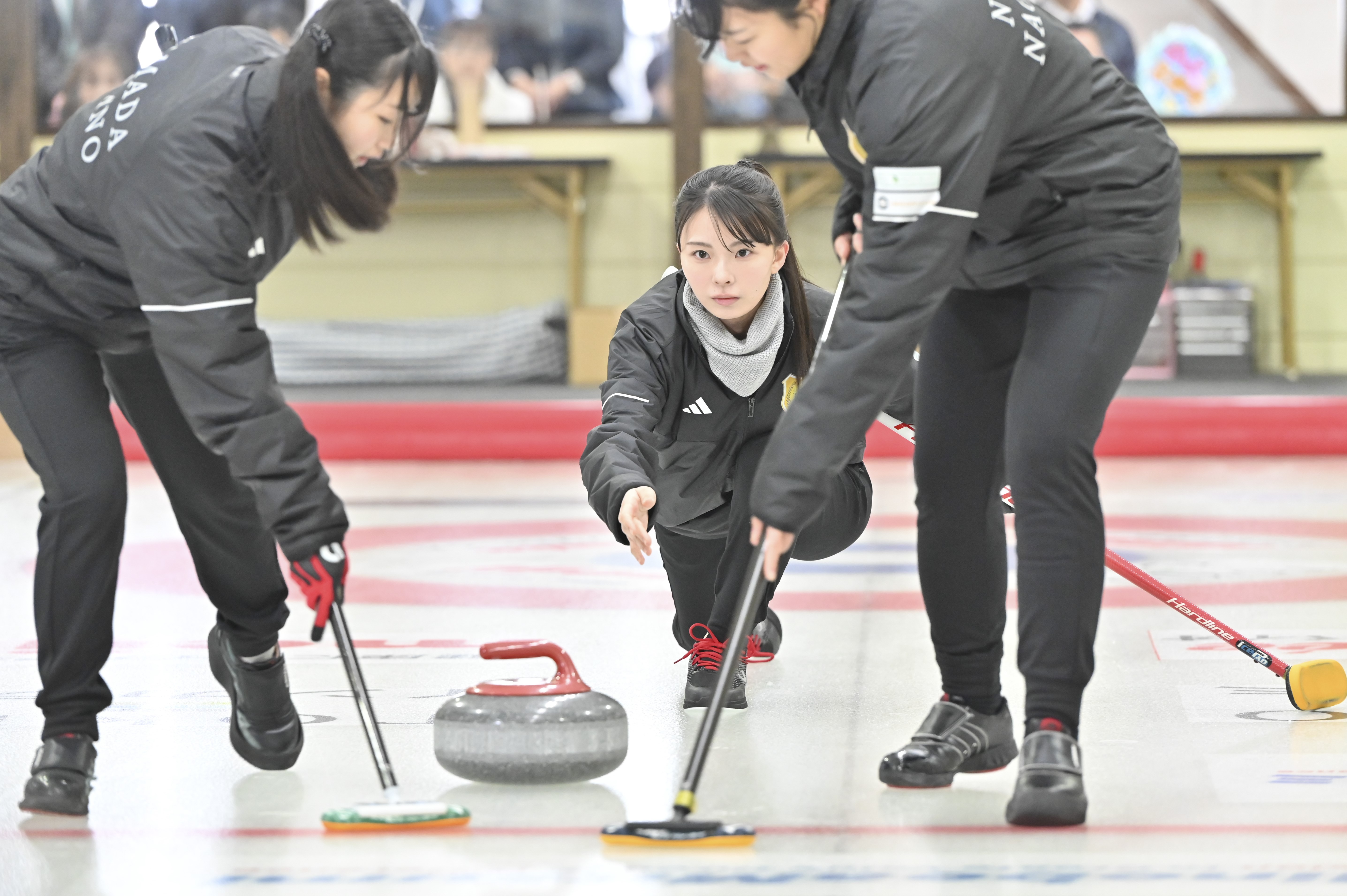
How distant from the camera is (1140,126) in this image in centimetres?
181

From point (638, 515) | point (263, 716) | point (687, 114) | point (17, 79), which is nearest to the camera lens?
point (263, 716)

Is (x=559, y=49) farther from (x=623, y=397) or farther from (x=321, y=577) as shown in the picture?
(x=321, y=577)

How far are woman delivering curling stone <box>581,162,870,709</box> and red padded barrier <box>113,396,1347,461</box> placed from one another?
323 centimetres

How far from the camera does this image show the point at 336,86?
5.49 ft

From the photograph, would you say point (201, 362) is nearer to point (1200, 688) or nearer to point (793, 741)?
point (793, 741)

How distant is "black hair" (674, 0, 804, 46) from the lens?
5.32 feet

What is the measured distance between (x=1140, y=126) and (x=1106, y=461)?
4.23 meters

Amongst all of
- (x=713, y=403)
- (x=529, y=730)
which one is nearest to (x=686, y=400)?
(x=713, y=403)

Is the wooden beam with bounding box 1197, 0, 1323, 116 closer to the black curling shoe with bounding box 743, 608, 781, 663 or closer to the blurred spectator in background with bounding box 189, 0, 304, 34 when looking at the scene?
the blurred spectator in background with bounding box 189, 0, 304, 34

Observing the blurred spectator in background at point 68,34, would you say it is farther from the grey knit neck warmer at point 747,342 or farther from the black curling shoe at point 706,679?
the black curling shoe at point 706,679

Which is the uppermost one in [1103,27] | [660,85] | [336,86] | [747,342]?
[336,86]

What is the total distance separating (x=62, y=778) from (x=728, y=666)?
0.81 m

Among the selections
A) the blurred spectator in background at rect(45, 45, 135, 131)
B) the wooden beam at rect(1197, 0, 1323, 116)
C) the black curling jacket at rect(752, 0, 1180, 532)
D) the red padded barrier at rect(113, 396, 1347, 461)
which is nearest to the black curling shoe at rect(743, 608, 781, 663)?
the black curling jacket at rect(752, 0, 1180, 532)

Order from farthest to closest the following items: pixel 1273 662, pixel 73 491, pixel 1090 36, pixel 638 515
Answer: pixel 1090 36 < pixel 1273 662 < pixel 638 515 < pixel 73 491
